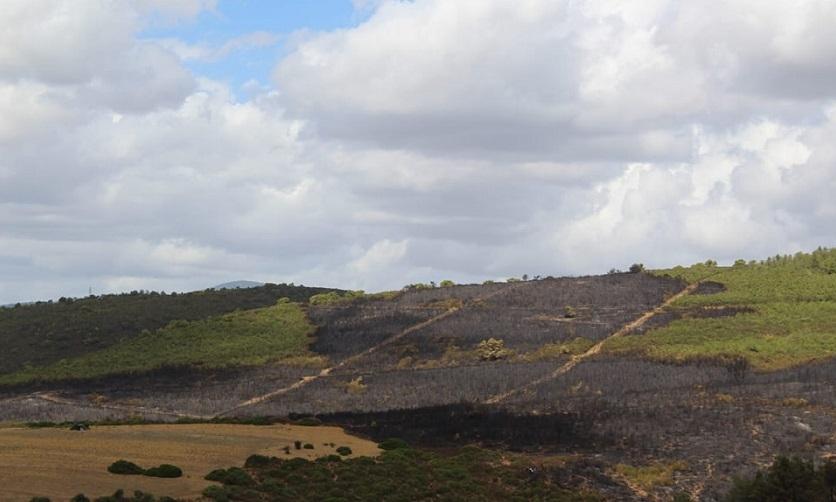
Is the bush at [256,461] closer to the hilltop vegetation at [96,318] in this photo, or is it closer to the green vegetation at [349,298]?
the hilltop vegetation at [96,318]

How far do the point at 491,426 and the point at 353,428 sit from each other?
Result: 9.84 m

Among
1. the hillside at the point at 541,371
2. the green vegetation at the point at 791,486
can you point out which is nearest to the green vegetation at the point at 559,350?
the hillside at the point at 541,371

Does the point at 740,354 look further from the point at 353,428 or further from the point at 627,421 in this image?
the point at 353,428

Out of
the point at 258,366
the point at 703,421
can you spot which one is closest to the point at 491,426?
the point at 703,421

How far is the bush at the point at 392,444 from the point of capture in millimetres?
62312

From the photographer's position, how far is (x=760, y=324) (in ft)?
343

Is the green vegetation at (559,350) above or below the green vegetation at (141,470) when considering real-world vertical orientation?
above

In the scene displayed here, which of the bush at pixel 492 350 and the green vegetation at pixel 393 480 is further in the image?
the bush at pixel 492 350

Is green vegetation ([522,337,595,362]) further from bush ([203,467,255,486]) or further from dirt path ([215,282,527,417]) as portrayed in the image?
bush ([203,467,255,486])

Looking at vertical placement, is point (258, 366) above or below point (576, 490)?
above

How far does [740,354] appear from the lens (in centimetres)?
9188

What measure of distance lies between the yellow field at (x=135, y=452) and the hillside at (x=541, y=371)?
8746 millimetres

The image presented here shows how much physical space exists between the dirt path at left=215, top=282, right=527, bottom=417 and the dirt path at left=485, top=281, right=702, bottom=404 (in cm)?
2133

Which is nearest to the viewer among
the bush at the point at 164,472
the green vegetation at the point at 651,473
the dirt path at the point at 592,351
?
the bush at the point at 164,472
